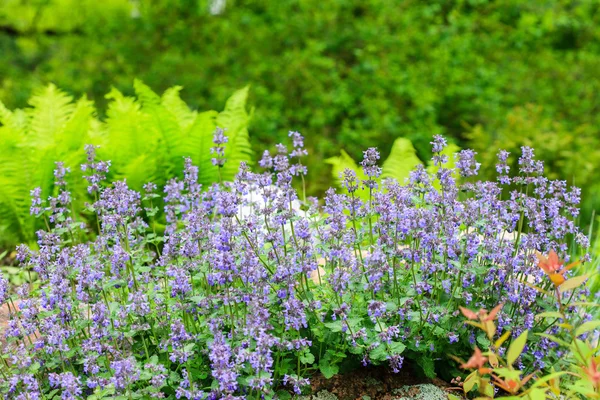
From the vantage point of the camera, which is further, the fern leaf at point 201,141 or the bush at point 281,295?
the fern leaf at point 201,141

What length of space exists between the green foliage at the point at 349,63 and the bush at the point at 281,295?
5027 millimetres

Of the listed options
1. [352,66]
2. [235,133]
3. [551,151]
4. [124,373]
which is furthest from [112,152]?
[551,151]

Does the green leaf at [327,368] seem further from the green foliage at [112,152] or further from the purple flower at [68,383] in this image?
the green foliage at [112,152]

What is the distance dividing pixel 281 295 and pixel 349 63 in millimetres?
6838

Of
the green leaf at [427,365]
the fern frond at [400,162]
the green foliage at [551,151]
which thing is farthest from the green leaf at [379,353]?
the green foliage at [551,151]

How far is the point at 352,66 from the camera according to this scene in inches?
350

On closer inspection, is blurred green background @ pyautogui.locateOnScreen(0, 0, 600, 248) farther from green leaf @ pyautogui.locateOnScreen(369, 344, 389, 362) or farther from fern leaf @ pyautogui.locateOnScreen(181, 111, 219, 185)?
green leaf @ pyautogui.locateOnScreen(369, 344, 389, 362)

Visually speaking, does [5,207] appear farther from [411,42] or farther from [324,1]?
[411,42]

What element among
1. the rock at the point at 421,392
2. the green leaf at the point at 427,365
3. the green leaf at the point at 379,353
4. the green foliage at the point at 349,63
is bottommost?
the rock at the point at 421,392

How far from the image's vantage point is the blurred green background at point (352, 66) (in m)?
8.49

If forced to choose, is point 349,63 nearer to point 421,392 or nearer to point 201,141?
point 201,141

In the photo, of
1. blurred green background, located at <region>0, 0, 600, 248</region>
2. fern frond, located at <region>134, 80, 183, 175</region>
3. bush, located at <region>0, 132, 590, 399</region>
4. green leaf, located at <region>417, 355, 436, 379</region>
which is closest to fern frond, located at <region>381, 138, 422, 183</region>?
blurred green background, located at <region>0, 0, 600, 248</region>

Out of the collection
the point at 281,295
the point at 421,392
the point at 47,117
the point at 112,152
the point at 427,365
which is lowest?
the point at 421,392

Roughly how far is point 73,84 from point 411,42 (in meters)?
4.47
